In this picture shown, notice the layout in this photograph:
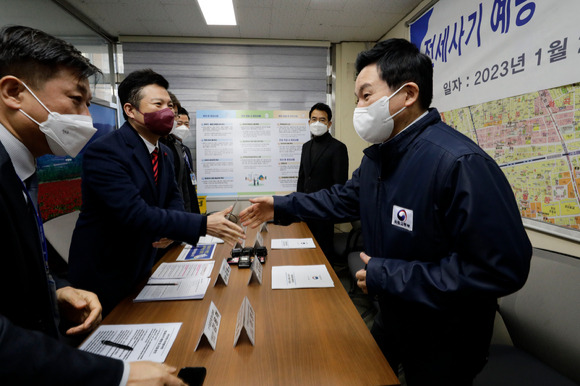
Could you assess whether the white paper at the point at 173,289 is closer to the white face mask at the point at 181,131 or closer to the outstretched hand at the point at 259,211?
the outstretched hand at the point at 259,211

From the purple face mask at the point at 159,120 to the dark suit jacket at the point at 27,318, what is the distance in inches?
35.2

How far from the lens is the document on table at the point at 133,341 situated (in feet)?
3.04

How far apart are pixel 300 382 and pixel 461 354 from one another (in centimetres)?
55

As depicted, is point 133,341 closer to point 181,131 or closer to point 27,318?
point 27,318

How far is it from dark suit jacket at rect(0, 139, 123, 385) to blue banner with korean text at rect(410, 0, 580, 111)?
2371mm

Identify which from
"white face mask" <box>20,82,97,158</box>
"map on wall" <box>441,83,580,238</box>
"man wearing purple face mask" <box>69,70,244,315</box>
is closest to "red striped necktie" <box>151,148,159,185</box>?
"man wearing purple face mask" <box>69,70,244,315</box>

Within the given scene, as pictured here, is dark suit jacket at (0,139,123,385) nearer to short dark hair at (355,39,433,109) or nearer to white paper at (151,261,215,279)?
white paper at (151,261,215,279)

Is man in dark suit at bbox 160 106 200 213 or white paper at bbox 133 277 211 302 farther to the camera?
man in dark suit at bbox 160 106 200 213

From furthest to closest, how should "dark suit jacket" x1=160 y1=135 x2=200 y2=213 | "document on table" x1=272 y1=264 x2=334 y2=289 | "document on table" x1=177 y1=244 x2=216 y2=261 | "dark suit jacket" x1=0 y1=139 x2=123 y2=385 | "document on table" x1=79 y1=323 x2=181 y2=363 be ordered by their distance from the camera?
1. "dark suit jacket" x1=160 y1=135 x2=200 y2=213
2. "document on table" x1=177 y1=244 x2=216 y2=261
3. "document on table" x1=272 y1=264 x2=334 y2=289
4. "document on table" x1=79 y1=323 x2=181 y2=363
5. "dark suit jacket" x1=0 y1=139 x2=123 y2=385

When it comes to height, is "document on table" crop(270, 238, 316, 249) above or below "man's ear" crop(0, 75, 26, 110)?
below

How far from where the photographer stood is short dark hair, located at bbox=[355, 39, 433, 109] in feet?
3.45

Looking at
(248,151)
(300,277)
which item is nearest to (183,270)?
(300,277)

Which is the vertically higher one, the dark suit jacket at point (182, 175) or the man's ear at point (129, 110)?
the man's ear at point (129, 110)

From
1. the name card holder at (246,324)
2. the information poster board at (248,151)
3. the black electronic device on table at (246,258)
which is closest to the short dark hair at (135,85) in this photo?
the black electronic device on table at (246,258)
